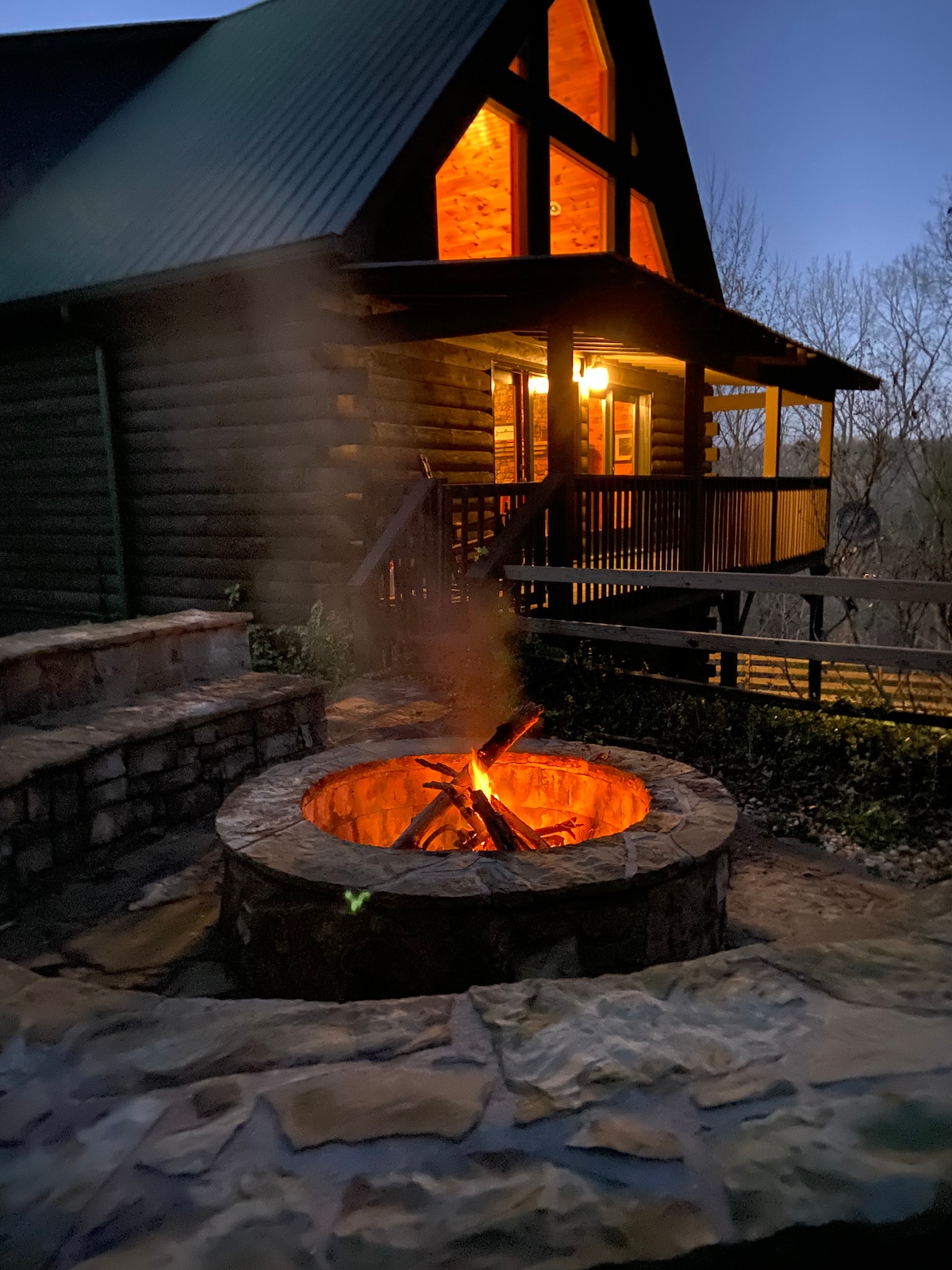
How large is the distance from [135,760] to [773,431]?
1313 cm

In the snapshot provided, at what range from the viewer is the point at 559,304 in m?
7.82

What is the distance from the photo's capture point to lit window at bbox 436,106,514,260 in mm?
10805

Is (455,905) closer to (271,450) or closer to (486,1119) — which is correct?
(486,1119)

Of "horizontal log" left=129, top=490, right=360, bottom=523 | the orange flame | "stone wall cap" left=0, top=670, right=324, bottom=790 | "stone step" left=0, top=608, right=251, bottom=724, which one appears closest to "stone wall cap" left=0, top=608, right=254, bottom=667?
"stone step" left=0, top=608, right=251, bottom=724

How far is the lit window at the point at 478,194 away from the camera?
35.4 feet

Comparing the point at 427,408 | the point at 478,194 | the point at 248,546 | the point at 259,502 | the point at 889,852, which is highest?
the point at 478,194

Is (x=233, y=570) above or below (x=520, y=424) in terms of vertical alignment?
below

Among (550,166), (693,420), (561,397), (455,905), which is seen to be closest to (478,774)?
(455,905)

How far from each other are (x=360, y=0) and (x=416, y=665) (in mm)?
9661

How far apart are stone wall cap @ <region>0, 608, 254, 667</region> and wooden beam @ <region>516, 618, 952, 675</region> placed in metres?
2.70

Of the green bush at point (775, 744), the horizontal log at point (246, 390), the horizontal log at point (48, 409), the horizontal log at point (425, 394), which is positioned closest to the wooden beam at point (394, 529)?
the horizontal log at point (246, 390)

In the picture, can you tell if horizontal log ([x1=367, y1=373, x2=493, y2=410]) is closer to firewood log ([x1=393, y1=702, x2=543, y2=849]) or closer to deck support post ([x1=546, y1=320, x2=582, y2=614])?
deck support post ([x1=546, y1=320, x2=582, y2=614])

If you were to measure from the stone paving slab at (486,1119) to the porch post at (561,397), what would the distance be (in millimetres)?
6626

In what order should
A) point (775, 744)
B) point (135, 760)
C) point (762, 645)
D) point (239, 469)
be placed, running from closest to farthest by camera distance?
point (135, 760) → point (775, 744) → point (762, 645) → point (239, 469)
